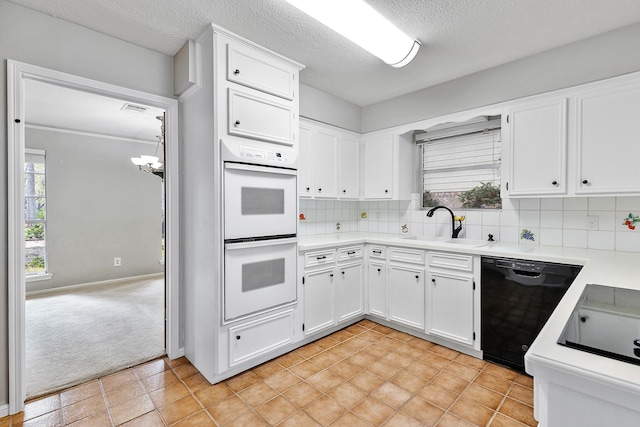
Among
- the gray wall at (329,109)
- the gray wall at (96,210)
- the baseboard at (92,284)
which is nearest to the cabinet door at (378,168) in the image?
the gray wall at (329,109)

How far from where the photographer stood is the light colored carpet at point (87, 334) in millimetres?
2379

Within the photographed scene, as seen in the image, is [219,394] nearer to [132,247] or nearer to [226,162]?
[226,162]

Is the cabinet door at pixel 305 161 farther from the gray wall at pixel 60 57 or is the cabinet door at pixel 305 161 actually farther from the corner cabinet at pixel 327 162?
the gray wall at pixel 60 57

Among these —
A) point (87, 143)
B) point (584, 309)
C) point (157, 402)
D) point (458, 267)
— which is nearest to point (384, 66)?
point (458, 267)

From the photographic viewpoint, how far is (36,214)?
15.2 feet

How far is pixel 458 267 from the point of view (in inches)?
103

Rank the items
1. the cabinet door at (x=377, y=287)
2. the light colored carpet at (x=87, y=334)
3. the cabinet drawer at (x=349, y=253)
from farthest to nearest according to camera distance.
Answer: the cabinet door at (x=377, y=287) < the cabinet drawer at (x=349, y=253) < the light colored carpet at (x=87, y=334)

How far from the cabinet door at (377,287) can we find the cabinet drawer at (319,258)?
51cm

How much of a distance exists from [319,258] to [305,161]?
99cm

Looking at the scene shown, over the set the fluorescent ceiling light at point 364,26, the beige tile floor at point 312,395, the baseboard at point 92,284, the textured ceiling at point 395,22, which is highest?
the textured ceiling at point 395,22

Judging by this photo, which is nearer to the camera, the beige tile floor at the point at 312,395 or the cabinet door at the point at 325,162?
the beige tile floor at the point at 312,395

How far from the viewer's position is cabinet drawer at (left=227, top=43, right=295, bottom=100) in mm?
2242

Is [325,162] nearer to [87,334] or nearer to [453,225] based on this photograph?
[453,225]

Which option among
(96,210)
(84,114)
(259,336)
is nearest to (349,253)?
(259,336)
